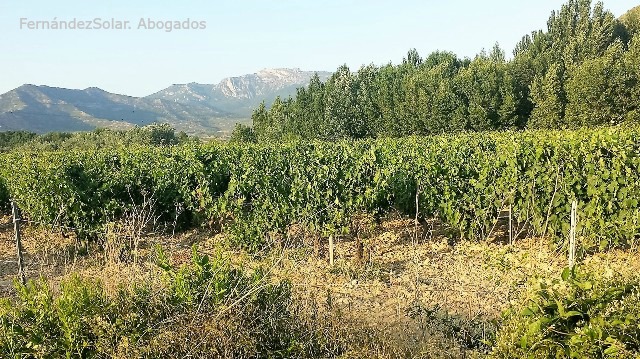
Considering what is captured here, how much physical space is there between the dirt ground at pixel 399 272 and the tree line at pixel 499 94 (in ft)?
81.0

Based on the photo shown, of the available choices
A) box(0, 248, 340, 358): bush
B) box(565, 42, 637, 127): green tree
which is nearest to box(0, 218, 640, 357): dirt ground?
box(0, 248, 340, 358): bush

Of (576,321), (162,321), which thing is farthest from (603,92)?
(162,321)

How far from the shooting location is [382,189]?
9.25m

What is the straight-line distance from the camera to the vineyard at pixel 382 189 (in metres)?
8.45

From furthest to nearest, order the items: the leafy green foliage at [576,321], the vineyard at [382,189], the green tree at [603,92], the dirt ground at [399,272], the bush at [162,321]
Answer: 1. the green tree at [603,92]
2. the vineyard at [382,189]
3. the dirt ground at [399,272]
4. the bush at [162,321]
5. the leafy green foliage at [576,321]

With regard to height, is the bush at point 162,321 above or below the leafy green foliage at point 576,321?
below

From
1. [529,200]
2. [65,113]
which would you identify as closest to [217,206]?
[529,200]

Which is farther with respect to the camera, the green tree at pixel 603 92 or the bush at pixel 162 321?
the green tree at pixel 603 92

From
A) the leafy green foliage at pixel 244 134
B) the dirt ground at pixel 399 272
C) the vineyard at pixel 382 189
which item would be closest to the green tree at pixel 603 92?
the vineyard at pixel 382 189

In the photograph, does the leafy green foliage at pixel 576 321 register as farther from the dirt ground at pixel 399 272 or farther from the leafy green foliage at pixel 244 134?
the leafy green foliage at pixel 244 134

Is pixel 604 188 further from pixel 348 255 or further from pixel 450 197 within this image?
pixel 348 255

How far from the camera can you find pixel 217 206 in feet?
35.9

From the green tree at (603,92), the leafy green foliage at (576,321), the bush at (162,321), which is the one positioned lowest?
the bush at (162,321)

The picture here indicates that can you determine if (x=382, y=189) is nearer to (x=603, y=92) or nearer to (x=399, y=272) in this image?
(x=399, y=272)
